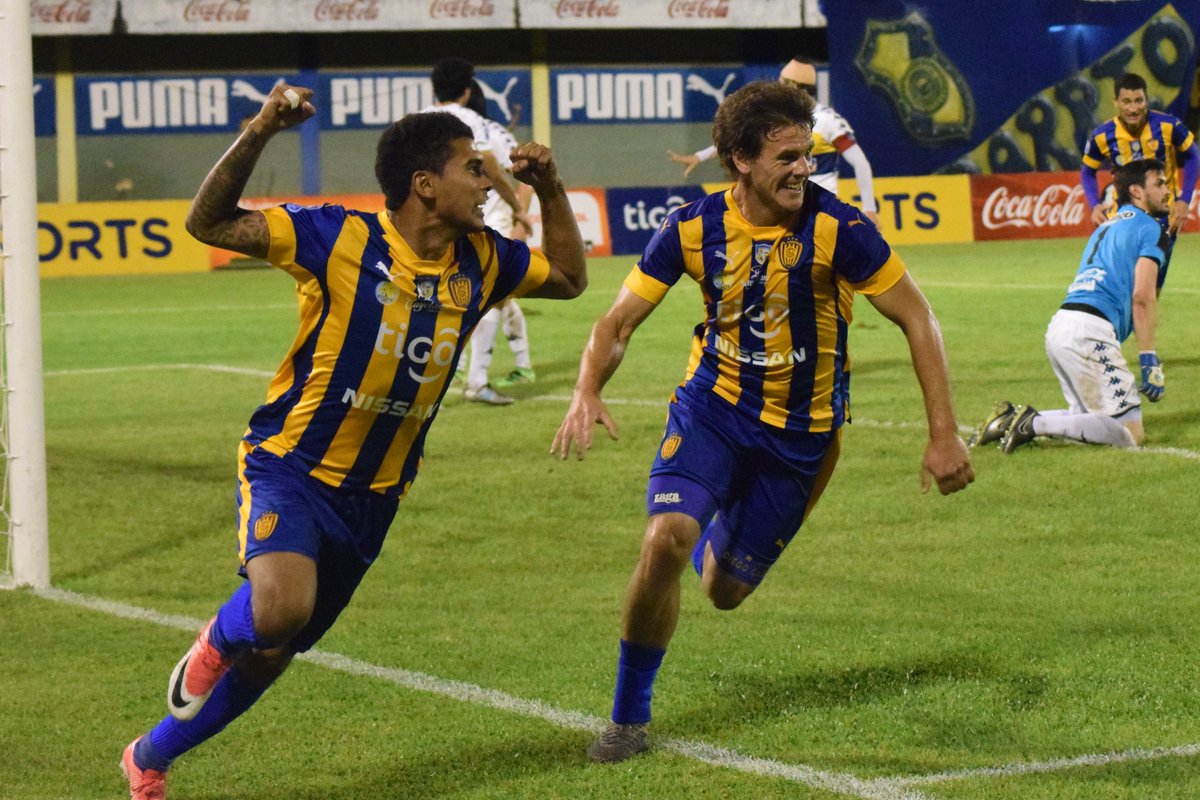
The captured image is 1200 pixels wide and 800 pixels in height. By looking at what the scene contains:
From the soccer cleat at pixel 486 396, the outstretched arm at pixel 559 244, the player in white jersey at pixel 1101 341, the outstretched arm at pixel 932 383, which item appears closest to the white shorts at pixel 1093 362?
the player in white jersey at pixel 1101 341

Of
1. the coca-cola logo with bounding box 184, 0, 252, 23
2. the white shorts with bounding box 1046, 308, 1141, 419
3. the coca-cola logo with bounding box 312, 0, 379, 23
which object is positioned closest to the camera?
the white shorts with bounding box 1046, 308, 1141, 419

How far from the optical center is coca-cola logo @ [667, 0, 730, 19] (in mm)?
36531

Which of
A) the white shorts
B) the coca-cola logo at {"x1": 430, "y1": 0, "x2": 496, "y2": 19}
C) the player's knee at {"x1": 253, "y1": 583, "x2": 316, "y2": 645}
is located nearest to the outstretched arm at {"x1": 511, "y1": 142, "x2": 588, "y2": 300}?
the player's knee at {"x1": 253, "y1": 583, "x2": 316, "y2": 645}

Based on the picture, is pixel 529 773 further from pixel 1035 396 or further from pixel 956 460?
pixel 1035 396

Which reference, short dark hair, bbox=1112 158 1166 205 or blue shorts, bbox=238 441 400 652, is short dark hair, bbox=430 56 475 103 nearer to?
short dark hair, bbox=1112 158 1166 205

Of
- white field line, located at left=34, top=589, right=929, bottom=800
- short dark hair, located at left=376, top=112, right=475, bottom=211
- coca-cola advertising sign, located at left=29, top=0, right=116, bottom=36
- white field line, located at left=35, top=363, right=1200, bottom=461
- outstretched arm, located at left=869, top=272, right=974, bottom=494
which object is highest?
coca-cola advertising sign, located at left=29, top=0, right=116, bottom=36

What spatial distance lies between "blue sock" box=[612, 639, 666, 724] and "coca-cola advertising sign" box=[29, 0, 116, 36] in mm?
32253

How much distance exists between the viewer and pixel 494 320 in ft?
42.5

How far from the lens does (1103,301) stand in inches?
398

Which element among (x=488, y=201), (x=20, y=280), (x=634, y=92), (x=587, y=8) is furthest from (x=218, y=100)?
(x=20, y=280)

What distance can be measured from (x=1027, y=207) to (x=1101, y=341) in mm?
20616

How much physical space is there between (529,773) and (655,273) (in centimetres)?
160

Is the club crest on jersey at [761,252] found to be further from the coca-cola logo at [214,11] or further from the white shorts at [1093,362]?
the coca-cola logo at [214,11]

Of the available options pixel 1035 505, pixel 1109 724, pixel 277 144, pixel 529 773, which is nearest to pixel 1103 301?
pixel 1035 505
